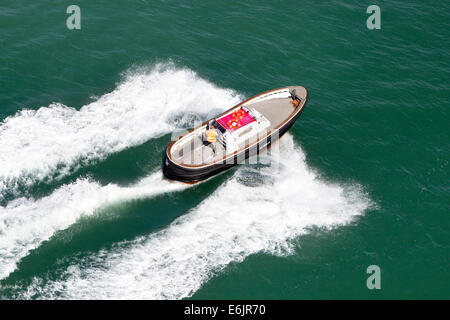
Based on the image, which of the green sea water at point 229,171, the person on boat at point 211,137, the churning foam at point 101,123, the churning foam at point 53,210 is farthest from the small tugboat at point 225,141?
the churning foam at point 101,123

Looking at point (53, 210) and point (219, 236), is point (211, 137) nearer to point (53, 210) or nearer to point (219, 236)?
point (219, 236)

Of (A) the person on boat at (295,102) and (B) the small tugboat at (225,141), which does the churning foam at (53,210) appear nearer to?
(B) the small tugboat at (225,141)

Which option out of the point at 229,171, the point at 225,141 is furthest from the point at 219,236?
the point at 225,141

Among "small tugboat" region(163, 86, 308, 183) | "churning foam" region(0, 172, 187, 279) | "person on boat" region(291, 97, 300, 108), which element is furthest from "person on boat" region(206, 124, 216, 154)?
"person on boat" region(291, 97, 300, 108)

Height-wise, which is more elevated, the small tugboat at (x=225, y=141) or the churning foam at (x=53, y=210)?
the small tugboat at (x=225, y=141)

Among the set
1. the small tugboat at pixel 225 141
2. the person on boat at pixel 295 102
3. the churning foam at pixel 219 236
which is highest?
the person on boat at pixel 295 102

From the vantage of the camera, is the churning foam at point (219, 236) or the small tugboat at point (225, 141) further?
the small tugboat at point (225, 141)
